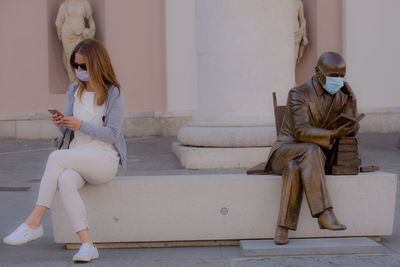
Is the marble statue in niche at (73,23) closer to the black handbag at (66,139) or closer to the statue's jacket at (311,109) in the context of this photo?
the black handbag at (66,139)

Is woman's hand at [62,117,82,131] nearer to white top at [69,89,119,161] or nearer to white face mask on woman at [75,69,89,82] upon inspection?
white top at [69,89,119,161]

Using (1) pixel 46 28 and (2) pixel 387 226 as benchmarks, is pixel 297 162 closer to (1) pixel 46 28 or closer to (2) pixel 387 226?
(2) pixel 387 226

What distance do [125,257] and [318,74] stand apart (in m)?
1.85

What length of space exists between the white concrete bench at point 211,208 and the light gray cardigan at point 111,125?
11.4 inches

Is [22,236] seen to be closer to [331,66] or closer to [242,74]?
[331,66]

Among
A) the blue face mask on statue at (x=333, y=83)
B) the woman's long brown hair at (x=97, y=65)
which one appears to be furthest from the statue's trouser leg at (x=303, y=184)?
the woman's long brown hair at (x=97, y=65)

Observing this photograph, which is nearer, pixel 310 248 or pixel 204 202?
pixel 310 248

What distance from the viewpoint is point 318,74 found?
4.53 m

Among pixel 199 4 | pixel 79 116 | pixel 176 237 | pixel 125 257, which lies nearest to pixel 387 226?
pixel 176 237

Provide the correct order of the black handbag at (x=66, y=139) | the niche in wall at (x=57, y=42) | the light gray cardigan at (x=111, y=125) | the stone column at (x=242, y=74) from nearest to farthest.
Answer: the light gray cardigan at (x=111, y=125)
the black handbag at (x=66, y=139)
the stone column at (x=242, y=74)
the niche in wall at (x=57, y=42)

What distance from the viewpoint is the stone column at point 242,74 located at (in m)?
8.25

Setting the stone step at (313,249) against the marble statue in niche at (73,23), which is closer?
the stone step at (313,249)

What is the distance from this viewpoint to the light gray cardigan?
4320 mm

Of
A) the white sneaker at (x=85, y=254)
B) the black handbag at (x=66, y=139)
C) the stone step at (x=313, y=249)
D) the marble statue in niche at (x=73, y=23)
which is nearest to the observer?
the white sneaker at (x=85, y=254)
